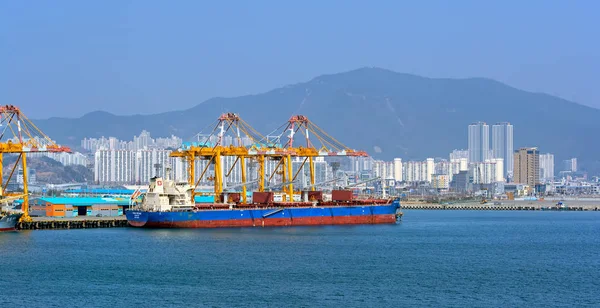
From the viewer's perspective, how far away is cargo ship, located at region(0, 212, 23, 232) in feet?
180

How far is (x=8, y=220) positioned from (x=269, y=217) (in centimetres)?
1671

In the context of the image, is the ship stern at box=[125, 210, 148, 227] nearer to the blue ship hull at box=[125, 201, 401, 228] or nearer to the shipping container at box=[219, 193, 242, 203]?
the blue ship hull at box=[125, 201, 401, 228]

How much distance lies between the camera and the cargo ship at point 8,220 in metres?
55.0

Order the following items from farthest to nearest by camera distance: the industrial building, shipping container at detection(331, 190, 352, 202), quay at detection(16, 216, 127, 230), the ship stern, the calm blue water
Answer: the industrial building
shipping container at detection(331, 190, 352, 202)
the ship stern
quay at detection(16, 216, 127, 230)
the calm blue water

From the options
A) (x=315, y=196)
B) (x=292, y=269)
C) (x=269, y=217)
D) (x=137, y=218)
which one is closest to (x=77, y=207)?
(x=137, y=218)

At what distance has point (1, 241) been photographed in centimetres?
4947

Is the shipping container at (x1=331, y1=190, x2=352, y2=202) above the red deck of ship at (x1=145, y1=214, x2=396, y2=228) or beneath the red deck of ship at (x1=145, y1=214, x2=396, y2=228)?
above

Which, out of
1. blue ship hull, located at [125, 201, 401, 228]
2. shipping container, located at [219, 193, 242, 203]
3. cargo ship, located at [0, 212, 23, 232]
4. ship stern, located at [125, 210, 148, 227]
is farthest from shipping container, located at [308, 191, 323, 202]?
cargo ship, located at [0, 212, 23, 232]

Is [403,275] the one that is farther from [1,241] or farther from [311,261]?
[1,241]

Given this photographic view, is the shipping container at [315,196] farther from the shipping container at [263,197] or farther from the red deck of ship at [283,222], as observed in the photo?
the shipping container at [263,197]

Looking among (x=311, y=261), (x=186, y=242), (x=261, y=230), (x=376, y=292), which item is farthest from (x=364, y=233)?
(x=376, y=292)

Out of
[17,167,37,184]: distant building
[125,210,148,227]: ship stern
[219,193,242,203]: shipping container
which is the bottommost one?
[125,210,148,227]: ship stern

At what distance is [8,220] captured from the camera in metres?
55.4

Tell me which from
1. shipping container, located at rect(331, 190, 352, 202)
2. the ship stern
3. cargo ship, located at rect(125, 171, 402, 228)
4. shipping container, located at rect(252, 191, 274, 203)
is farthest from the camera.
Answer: shipping container, located at rect(331, 190, 352, 202)
